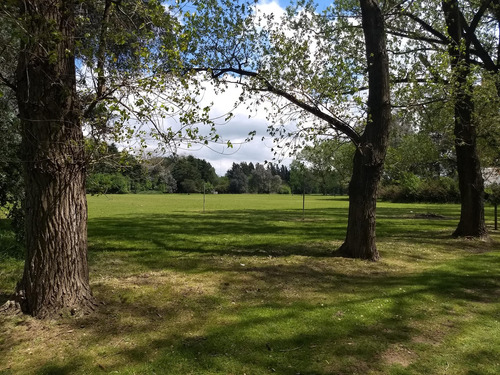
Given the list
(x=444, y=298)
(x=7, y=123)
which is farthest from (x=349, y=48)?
(x=7, y=123)

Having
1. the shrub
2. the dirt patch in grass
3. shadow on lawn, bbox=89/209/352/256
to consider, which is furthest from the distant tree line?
the shrub

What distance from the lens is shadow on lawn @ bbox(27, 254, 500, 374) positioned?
14.6 feet

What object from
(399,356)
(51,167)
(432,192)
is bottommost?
(399,356)

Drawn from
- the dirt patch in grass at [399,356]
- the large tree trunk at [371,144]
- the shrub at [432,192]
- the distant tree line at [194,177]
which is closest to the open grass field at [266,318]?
the dirt patch in grass at [399,356]

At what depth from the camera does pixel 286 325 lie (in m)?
5.58

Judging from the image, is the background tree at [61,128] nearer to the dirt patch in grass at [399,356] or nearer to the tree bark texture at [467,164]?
the dirt patch in grass at [399,356]

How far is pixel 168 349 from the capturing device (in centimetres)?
472

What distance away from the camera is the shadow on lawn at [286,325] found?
4.46 m

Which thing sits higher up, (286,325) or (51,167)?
(51,167)

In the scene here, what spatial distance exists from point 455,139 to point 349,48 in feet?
16.8

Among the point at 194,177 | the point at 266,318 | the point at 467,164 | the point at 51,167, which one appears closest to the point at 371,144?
the point at 266,318

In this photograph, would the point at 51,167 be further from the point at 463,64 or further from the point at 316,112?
the point at 463,64

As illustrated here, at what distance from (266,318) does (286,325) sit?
0.38 metres

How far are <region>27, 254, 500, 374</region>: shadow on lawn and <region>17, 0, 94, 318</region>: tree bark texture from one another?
2.45ft
